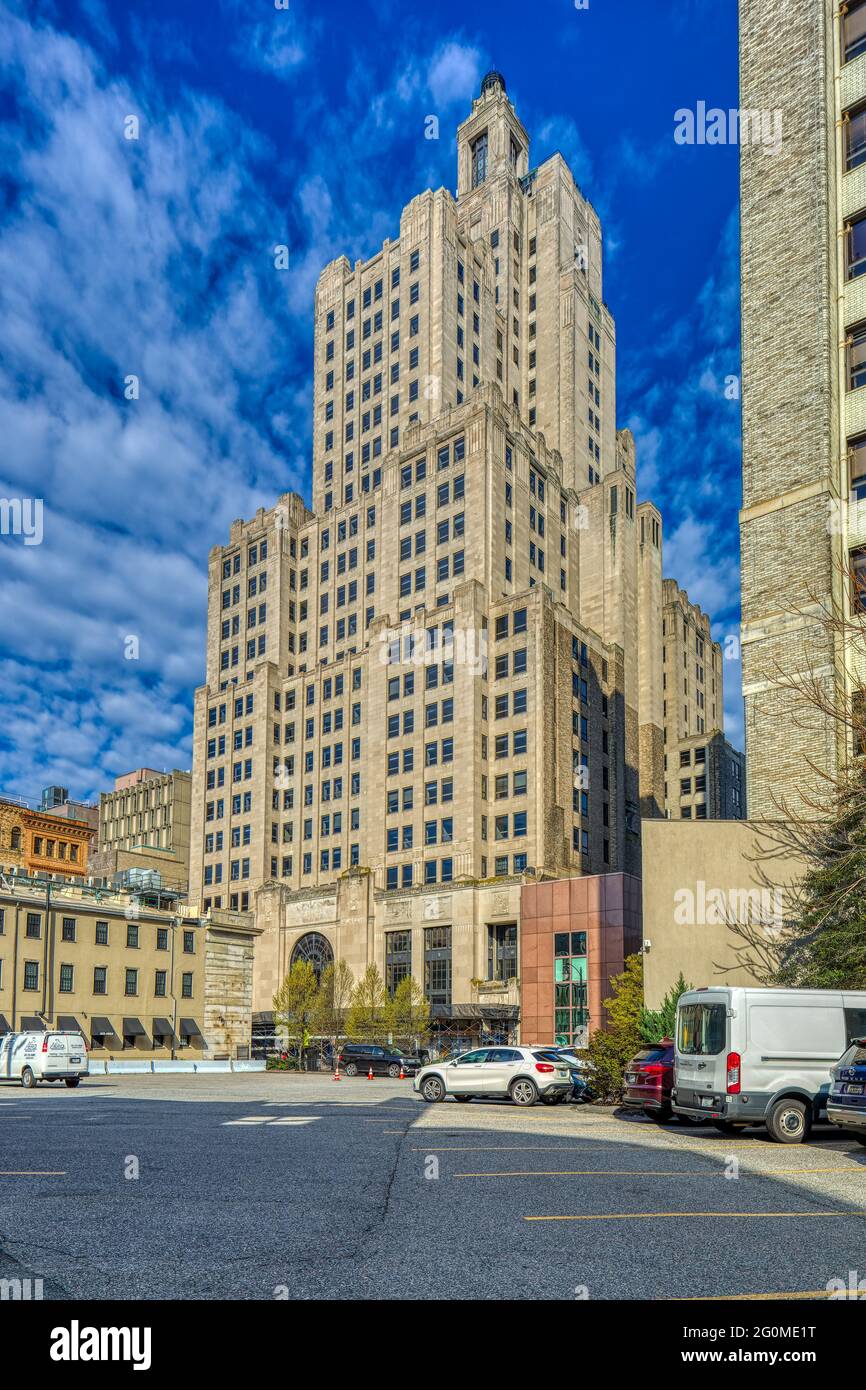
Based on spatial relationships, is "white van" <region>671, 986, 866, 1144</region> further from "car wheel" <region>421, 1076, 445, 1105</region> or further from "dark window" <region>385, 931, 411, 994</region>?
"dark window" <region>385, 931, 411, 994</region>

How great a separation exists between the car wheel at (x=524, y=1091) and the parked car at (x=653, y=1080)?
17.7ft

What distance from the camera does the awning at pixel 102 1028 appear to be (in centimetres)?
5947

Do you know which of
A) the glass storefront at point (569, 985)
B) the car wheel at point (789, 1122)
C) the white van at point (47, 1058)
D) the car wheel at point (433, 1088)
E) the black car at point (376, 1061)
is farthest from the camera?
the glass storefront at point (569, 985)

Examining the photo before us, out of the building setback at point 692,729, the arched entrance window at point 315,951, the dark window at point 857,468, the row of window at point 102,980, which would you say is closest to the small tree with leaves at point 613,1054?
the dark window at point 857,468

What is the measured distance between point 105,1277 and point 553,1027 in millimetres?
66597

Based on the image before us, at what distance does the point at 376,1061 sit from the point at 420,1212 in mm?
42345

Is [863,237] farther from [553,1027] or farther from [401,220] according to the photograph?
[401,220]

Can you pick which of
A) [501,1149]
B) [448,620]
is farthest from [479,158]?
[501,1149]

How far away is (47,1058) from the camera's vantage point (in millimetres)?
34906

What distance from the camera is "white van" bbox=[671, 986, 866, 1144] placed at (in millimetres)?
18016

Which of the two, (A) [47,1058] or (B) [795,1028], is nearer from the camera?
(B) [795,1028]

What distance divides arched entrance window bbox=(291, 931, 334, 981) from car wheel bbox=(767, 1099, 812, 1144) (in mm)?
71878

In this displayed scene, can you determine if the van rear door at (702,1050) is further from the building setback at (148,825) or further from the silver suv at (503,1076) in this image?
the building setback at (148,825)

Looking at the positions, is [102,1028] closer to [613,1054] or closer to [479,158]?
[613,1054]
